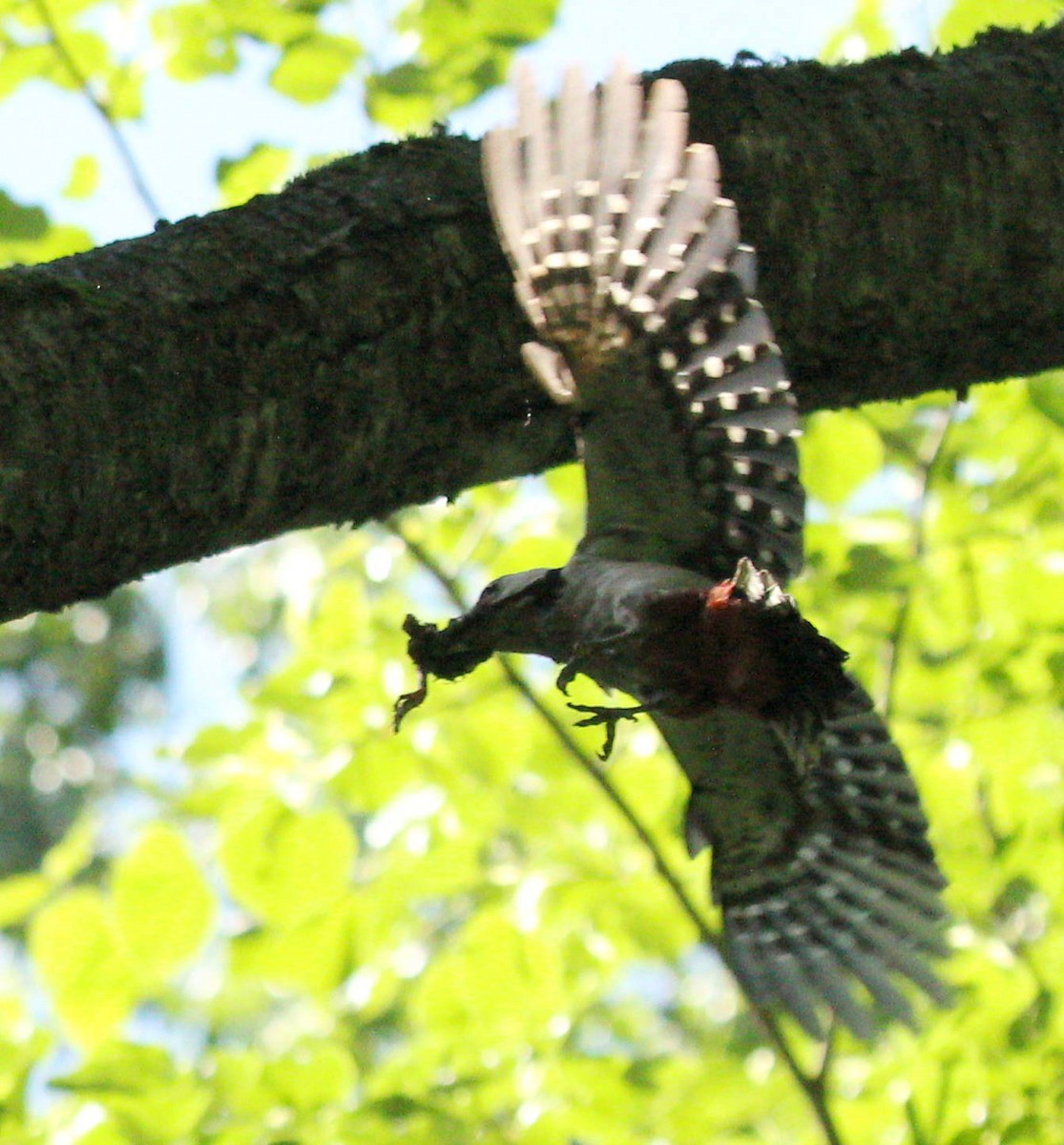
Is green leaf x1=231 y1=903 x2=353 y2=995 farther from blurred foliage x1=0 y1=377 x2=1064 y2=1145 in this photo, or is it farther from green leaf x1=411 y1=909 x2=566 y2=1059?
green leaf x1=411 y1=909 x2=566 y2=1059

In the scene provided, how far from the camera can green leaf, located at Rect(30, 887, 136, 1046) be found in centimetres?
265

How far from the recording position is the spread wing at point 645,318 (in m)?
2.37

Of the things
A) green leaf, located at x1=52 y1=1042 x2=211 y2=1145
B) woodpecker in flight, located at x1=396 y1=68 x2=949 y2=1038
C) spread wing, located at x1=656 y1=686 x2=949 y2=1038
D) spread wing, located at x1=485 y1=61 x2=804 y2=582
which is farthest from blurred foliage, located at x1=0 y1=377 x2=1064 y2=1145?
spread wing, located at x1=485 y1=61 x2=804 y2=582

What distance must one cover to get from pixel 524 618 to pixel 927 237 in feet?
3.07

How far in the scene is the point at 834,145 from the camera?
2543 millimetres

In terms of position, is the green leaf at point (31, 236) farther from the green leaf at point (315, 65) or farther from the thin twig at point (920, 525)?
the thin twig at point (920, 525)

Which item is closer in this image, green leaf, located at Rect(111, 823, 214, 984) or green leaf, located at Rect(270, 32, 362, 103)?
green leaf, located at Rect(111, 823, 214, 984)

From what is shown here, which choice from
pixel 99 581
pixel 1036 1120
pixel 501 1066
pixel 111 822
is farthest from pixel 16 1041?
pixel 1036 1120

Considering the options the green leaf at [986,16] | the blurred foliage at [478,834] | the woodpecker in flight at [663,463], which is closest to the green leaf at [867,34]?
the blurred foliage at [478,834]

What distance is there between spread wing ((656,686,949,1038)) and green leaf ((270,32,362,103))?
1505mm

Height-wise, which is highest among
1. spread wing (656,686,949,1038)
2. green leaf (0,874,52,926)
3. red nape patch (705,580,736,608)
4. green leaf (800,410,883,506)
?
red nape patch (705,580,736,608)

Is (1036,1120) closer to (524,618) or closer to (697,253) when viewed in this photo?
(524,618)

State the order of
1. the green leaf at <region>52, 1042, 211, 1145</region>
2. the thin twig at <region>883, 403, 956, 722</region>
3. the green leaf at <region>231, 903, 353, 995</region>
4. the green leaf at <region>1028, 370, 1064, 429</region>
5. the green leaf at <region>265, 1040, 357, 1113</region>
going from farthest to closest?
the thin twig at <region>883, 403, 956, 722</region>, the green leaf at <region>1028, 370, 1064, 429</region>, the green leaf at <region>231, 903, 353, 995</region>, the green leaf at <region>265, 1040, 357, 1113</region>, the green leaf at <region>52, 1042, 211, 1145</region>

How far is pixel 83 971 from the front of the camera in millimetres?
2662
